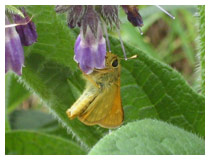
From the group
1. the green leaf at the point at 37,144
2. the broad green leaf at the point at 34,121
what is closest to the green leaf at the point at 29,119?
the broad green leaf at the point at 34,121

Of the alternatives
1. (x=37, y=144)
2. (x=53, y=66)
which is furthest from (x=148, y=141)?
(x=37, y=144)

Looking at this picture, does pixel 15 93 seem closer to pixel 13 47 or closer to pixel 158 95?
pixel 158 95

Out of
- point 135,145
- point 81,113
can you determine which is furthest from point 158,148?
point 81,113

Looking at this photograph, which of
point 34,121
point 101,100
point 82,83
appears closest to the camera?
point 101,100

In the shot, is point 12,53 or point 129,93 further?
point 129,93
